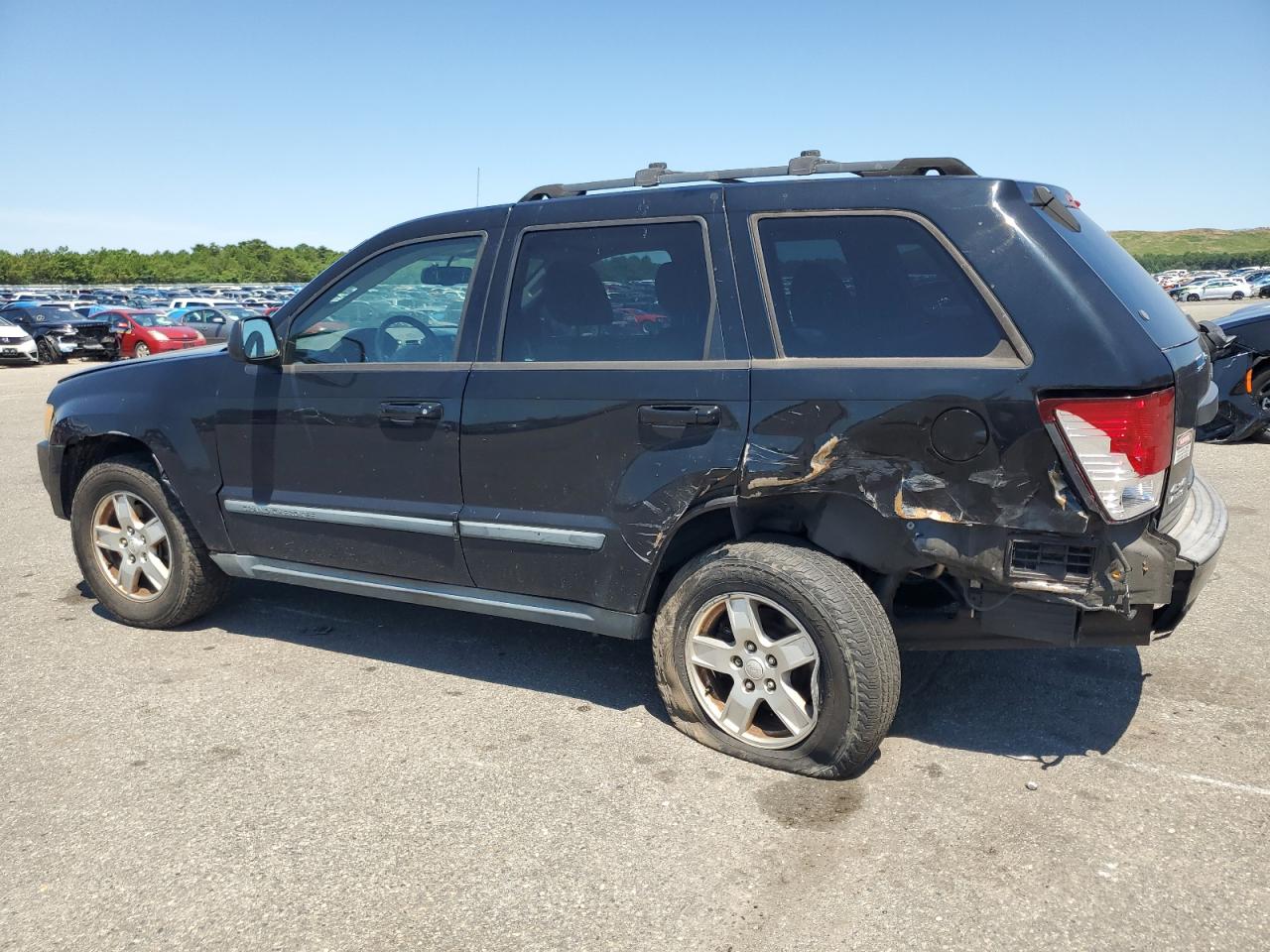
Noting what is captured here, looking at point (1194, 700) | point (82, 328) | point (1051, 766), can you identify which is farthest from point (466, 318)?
point (82, 328)

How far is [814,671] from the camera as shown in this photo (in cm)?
331

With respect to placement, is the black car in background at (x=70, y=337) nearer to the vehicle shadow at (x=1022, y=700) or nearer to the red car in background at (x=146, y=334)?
the red car in background at (x=146, y=334)

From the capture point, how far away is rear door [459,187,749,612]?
3436mm

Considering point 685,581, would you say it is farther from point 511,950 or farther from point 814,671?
point 511,950

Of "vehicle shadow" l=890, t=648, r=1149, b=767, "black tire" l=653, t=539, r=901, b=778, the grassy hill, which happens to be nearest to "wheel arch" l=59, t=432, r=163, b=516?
"black tire" l=653, t=539, r=901, b=778

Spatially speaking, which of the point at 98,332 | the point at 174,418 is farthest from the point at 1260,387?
the point at 98,332

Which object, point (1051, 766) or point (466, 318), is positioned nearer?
point (1051, 766)

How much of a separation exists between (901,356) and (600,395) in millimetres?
1068

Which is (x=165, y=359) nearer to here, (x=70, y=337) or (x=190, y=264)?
(x=70, y=337)

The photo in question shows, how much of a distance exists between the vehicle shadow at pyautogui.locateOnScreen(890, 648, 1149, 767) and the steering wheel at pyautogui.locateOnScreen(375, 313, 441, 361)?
2498 millimetres

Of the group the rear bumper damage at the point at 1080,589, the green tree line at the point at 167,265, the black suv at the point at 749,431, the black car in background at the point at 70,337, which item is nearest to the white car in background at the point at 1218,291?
the black car in background at the point at 70,337

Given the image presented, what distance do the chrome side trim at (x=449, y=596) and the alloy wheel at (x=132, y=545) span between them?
41 centimetres

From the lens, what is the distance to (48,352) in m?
26.0

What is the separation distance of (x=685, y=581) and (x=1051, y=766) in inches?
55.8
